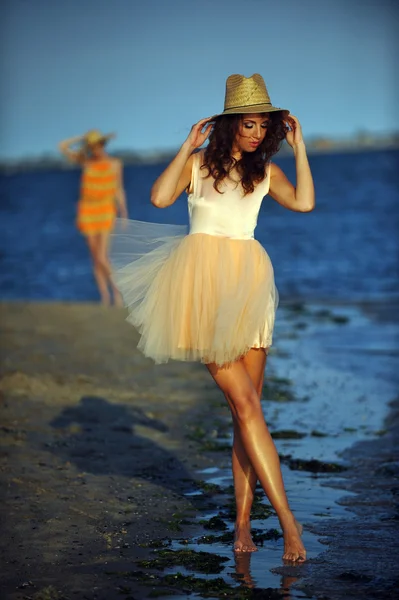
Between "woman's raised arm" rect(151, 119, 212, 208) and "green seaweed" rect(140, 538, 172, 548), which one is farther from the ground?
"woman's raised arm" rect(151, 119, 212, 208)

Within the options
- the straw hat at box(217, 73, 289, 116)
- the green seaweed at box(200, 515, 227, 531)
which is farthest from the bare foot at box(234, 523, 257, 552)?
the straw hat at box(217, 73, 289, 116)

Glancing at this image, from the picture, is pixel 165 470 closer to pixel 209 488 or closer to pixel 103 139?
pixel 209 488

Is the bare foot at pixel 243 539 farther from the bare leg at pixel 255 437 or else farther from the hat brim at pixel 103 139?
the hat brim at pixel 103 139

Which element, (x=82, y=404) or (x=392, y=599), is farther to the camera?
(x=82, y=404)

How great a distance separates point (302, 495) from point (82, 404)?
2704 mm

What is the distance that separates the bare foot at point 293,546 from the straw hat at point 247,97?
1797 millimetres

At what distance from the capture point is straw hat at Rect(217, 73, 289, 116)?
16.4ft

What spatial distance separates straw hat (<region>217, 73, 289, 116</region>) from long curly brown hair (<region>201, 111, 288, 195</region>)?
0.19 ft

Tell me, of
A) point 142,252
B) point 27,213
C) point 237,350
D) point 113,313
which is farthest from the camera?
point 27,213

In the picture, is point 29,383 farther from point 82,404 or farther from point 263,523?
point 263,523

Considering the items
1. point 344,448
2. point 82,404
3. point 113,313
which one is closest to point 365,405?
point 344,448

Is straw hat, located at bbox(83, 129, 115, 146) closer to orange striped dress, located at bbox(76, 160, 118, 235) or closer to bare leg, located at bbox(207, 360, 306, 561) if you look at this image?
orange striped dress, located at bbox(76, 160, 118, 235)

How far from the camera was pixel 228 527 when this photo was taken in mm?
5484

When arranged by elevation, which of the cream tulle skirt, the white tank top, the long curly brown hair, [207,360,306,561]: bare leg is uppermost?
the long curly brown hair
